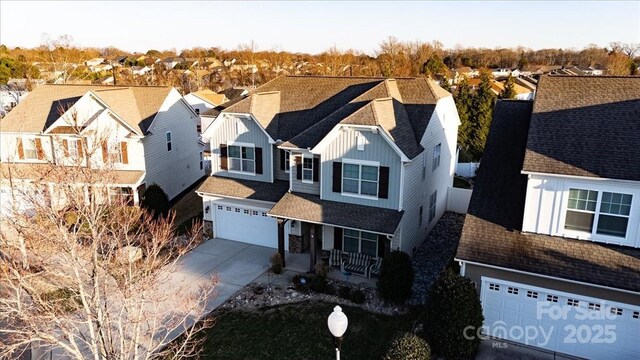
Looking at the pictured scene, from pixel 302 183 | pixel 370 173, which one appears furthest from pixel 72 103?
pixel 370 173

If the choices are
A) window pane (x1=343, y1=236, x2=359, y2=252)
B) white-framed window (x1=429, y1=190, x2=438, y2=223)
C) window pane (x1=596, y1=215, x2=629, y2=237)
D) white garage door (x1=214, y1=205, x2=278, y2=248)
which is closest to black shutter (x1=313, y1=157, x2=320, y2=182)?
window pane (x1=343, y1=236, x2=359, y2=252)

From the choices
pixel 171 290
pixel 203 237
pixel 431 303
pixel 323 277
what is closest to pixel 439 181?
pixel 323 277

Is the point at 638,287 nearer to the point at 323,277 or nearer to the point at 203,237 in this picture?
the point at 323,277

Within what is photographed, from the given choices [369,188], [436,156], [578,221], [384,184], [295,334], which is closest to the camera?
[578,221]

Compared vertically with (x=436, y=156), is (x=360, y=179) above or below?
below

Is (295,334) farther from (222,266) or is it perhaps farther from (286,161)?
(286,161)

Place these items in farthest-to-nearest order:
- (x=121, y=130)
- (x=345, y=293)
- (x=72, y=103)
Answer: (x=72, y=103), (x=121, y=130), (x=345, y=293)

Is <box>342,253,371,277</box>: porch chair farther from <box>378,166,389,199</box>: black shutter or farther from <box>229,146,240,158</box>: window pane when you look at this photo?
<box>229,146,240,158</box>: window pane

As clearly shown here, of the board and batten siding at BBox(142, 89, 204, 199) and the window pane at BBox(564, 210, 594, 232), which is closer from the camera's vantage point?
the window pane at BBox(564, 210, 594, 232)
